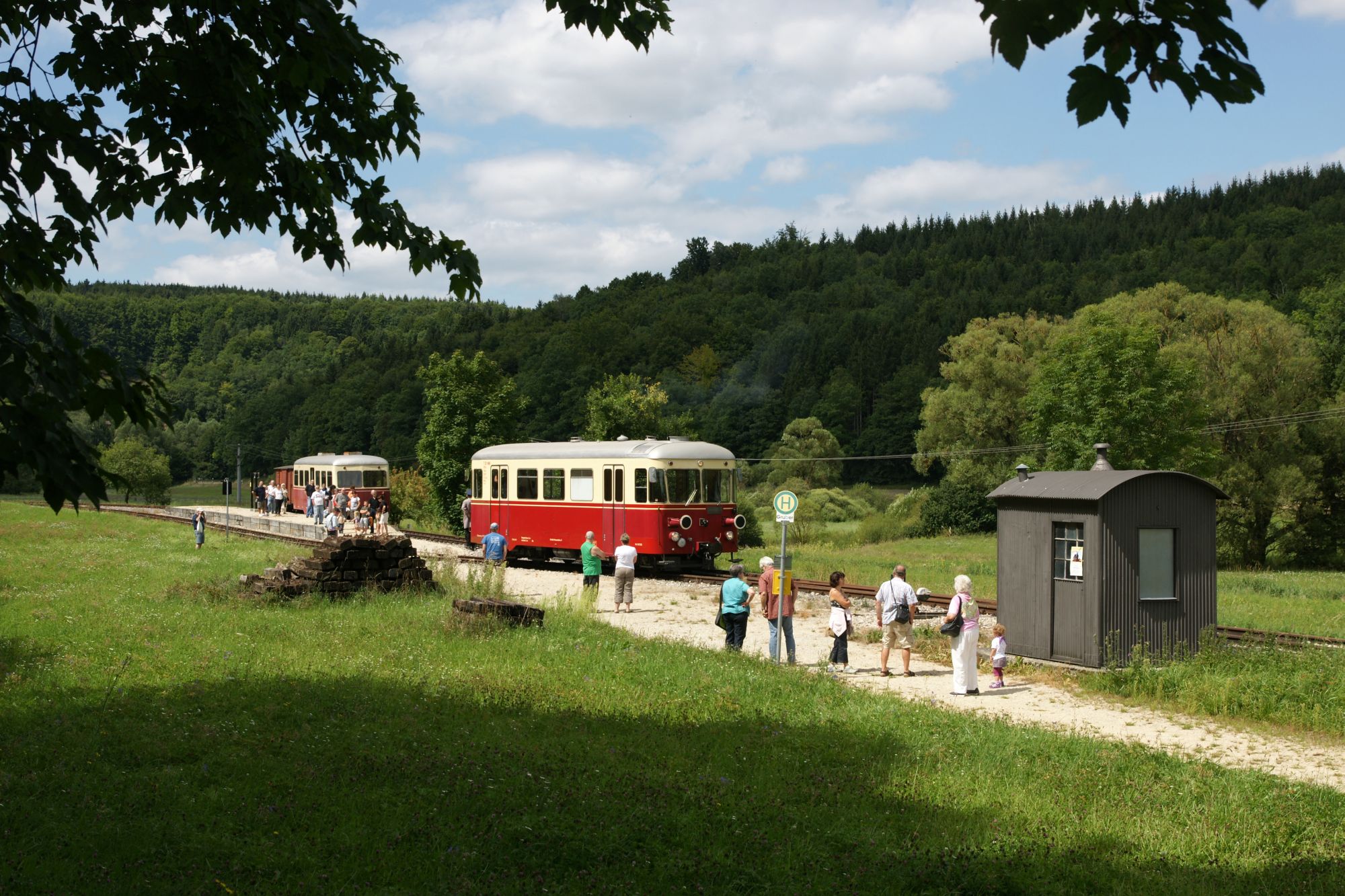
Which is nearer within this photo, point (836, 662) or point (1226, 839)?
point (1226, 839)

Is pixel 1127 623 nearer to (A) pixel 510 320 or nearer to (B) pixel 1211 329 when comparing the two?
(B) pixel 1211 329

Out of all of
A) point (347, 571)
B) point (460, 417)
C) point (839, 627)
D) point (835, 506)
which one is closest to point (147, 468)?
point (460, 417)

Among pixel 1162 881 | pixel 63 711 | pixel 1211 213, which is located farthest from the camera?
pixel 1211 213

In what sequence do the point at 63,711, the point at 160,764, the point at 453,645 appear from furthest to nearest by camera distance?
the point at 453,645 < the point at 63,711 < the point at 160,764

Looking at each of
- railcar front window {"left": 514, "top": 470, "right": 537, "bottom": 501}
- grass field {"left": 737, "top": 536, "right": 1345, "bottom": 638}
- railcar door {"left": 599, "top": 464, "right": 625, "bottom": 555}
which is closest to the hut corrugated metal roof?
grass field {"left": 737, "top": 536, "right": 1345, "bottom": 638}

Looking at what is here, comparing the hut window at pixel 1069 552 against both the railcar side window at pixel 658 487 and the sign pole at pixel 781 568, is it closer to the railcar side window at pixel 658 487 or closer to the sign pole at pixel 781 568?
the sign pole at pixel 781 568

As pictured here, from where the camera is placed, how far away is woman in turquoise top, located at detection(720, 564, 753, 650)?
53.1ft

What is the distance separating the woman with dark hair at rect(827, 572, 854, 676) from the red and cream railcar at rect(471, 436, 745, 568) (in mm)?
11191

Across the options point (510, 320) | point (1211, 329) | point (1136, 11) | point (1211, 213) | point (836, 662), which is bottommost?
point (836, 662)

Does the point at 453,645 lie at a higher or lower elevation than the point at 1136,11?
lower

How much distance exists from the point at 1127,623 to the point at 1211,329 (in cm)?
3988

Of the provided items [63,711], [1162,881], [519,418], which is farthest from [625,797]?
[519,418]

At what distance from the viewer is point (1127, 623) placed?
1473 cm

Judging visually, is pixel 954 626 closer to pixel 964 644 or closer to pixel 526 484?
pixel 964 644
